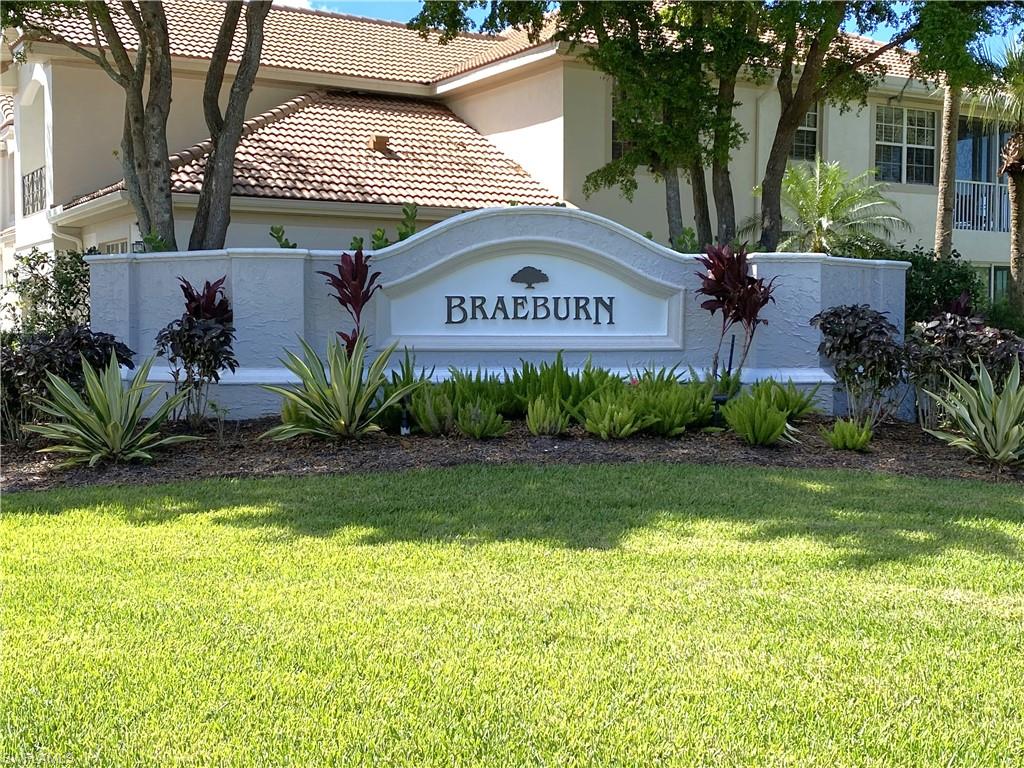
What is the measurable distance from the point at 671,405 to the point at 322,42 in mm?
15481

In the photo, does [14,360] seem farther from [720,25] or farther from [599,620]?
[720,25]

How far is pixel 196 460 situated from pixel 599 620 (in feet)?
16.5

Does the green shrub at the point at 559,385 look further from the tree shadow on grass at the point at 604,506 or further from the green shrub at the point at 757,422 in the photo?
the tree shadow on grass at the point at 604,506

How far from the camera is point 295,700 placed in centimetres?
412

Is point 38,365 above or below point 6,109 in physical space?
below

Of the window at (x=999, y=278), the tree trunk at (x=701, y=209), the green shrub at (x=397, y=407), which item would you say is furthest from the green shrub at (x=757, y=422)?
the window at (x=999, y=278)

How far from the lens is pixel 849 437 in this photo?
380 inches

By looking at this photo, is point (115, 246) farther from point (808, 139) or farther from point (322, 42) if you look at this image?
point (808, 139)

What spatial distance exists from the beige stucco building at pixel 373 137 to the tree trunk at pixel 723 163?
271cm

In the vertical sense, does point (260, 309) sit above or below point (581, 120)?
below

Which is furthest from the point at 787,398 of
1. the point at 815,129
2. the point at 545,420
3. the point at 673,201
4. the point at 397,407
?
the point at 815,129

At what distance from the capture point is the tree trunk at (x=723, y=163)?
15.5m

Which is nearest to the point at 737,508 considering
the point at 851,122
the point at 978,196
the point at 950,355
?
the point at 950,355

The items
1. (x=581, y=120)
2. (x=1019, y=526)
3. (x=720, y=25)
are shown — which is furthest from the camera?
(x=581, y=120)
